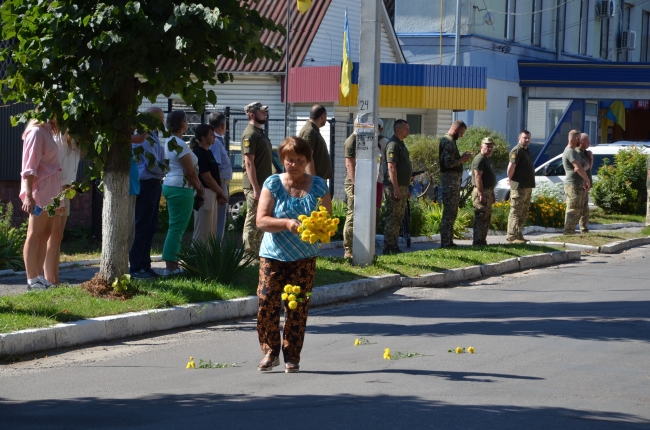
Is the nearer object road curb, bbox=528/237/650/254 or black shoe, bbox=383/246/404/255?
black shoe, bbox=383/246/404/255

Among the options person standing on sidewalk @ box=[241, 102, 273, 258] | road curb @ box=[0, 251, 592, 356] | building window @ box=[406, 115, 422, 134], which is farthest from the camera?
building window @ box=[406, 115, 422, 134]

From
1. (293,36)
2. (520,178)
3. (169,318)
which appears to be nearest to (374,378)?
(169,318)

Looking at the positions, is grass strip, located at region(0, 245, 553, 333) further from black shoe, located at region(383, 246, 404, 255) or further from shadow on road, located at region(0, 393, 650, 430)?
shadow on road, located at region(0, 393, 650, 430)

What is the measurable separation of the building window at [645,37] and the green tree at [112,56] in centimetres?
4250

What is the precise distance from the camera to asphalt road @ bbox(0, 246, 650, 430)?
606cm

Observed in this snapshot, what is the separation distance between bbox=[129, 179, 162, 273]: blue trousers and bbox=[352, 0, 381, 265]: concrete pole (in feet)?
8.96

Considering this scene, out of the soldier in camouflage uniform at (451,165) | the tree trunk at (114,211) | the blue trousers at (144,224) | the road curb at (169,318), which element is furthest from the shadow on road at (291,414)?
the soldier in camouflage uniform at (451,165)

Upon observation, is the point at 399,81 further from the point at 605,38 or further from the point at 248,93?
the point at 605,38

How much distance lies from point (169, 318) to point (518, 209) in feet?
29.0

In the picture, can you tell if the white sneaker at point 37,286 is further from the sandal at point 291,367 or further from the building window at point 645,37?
the building window at point 645,37

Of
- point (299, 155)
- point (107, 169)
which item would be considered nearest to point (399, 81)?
point (107, 169)

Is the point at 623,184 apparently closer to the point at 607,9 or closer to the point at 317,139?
the point at 317,139

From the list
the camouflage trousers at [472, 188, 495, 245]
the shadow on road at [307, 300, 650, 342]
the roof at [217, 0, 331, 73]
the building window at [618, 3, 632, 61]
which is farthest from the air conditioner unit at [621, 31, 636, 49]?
the shadow on road at [307, 300, 650, 342]

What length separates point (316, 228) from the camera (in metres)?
6.83
